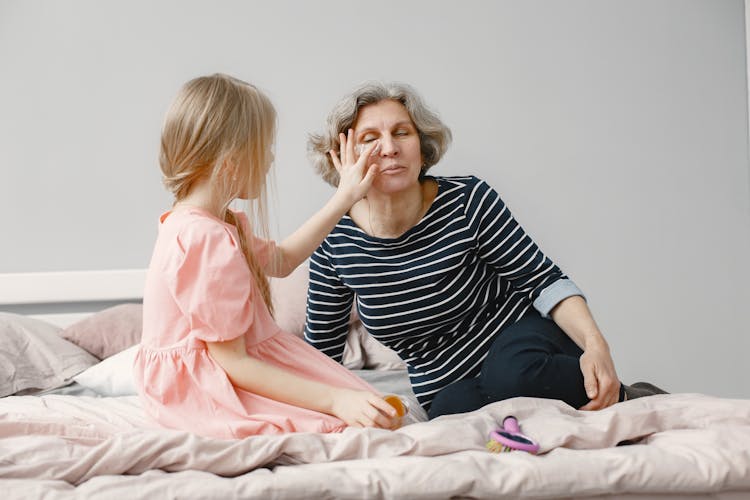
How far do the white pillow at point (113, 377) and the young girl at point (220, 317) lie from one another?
0.91m

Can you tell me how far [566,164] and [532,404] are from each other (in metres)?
1.91

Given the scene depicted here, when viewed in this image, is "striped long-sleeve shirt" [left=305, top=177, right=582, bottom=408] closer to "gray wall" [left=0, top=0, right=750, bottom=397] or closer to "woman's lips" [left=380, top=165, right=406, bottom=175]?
"woman's lips" [left=380, top=165, right=406, bottom=175]

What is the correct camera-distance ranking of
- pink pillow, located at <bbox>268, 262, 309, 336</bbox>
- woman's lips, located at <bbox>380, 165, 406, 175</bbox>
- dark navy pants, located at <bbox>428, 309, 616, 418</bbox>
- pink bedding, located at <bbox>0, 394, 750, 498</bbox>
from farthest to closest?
pink pillow, located at <bbox>268, 262, 309, 336</bbox>, woman's lips, located at <bbox>380, 165, 406, 175</bbox>, dark navy pants, located at <bbox>428, 309, 616, 418</bbox>, pink bedding, located at <bbox>0, 394, 750, 498</bbox>

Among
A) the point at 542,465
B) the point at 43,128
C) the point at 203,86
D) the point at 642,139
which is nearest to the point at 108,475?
the point at 542,465

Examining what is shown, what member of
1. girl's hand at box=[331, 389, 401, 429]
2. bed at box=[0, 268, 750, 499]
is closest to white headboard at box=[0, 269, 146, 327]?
bed at box=[0, 268, 750, 499]

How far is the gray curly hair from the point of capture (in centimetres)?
167

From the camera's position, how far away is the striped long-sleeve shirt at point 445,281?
64.9 inches

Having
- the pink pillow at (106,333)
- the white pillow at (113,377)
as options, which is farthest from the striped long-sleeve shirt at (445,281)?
the pink pillow at (106,333)

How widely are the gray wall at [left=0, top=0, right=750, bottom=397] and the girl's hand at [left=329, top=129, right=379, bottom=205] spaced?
1.36 metres

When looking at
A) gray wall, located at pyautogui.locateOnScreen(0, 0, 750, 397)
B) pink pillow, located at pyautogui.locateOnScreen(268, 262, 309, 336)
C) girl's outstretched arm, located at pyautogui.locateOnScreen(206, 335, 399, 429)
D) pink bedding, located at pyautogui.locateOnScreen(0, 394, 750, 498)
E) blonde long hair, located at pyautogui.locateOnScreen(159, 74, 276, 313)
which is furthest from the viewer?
gray wall, located at pyautogui.locateOnScreen(0, 0, 750, 397)

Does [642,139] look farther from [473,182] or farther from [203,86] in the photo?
[203,86]

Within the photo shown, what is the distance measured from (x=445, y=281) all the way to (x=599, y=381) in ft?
1.29

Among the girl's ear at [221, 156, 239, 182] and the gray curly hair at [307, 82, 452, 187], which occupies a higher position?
the gray curly hair at [307, 82, 452, 187]

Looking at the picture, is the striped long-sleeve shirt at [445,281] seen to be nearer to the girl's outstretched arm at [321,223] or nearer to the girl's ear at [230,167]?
the girl's outstretched arm at [321,223]
